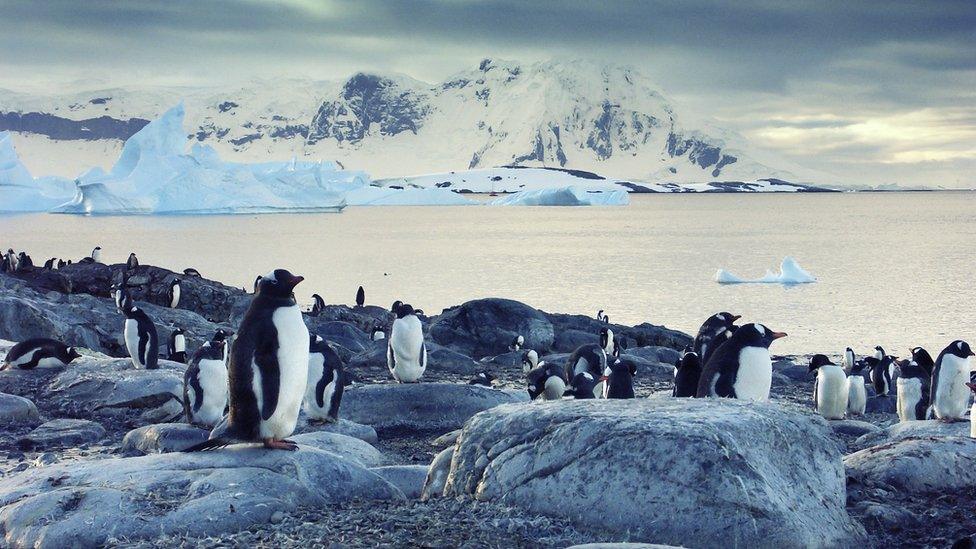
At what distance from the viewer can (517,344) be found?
20.5 m

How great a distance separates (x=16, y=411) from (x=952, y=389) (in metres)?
10.5

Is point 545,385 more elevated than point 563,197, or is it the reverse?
point 563,197

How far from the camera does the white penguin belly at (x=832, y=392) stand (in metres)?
13.4

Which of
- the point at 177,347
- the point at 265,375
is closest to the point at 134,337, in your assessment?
the point at 177,347

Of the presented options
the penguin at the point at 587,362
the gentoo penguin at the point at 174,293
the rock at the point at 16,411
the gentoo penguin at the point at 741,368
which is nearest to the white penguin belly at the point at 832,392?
the penguin at the point at 587,362

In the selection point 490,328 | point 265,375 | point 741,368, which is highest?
point 265,375

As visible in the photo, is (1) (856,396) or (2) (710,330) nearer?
(2) (710,330)

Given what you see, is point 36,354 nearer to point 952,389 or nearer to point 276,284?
point 276,284

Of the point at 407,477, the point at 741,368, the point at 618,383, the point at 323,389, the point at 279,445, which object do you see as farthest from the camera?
the point at 618,383

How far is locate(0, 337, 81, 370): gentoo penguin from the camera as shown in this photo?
1256 cm

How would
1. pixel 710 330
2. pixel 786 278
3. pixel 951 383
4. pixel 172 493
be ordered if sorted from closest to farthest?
pixel 172 493, pixel 951 383, pixel 710 330, pixel 786 278

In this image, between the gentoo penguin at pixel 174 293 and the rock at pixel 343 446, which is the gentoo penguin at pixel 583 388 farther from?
the gentoo penguin at pixel 174 293

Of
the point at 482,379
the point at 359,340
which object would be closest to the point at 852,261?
the point at 359,340

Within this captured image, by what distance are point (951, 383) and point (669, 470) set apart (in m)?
7.57
